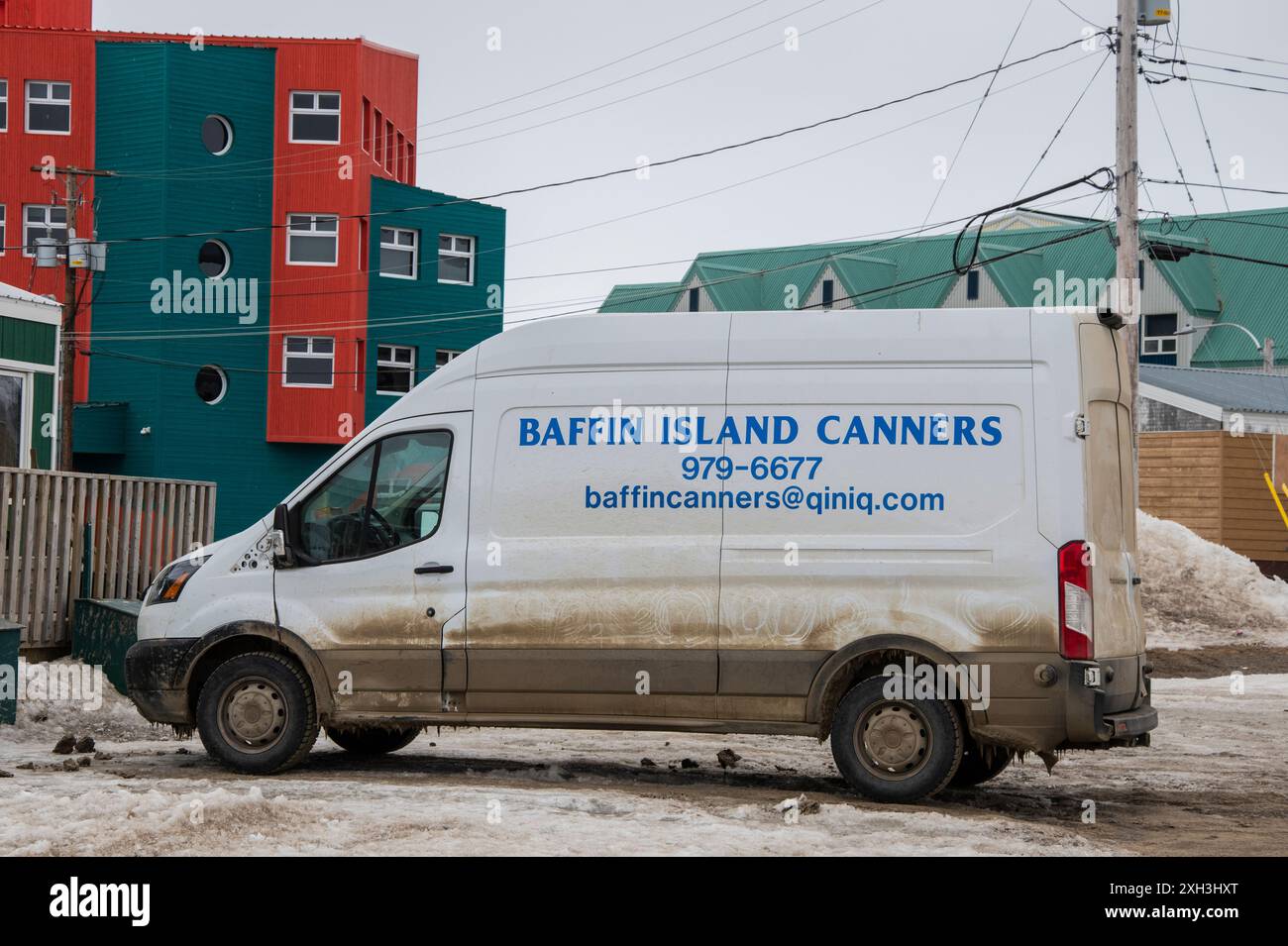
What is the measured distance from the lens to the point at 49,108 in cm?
4488

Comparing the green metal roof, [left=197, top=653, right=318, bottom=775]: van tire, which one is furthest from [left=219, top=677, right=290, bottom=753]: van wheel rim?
the green metal roof

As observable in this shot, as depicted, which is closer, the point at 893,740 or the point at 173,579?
the point at 893,740

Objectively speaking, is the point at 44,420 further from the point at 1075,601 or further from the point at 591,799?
the point at 1075,601

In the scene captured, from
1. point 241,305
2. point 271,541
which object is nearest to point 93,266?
point 241,305

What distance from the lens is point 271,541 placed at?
10391 millimetres

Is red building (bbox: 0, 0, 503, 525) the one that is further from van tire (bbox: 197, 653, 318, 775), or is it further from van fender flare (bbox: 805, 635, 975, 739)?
van fender flare (bbox: 805, 635, 975, 739)

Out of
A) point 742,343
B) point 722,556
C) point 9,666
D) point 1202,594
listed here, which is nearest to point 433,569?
point 722,556

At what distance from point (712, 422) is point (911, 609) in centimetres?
155

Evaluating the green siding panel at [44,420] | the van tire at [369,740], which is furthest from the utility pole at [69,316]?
the van tire at [369,740]

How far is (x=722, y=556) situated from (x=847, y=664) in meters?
0.93
